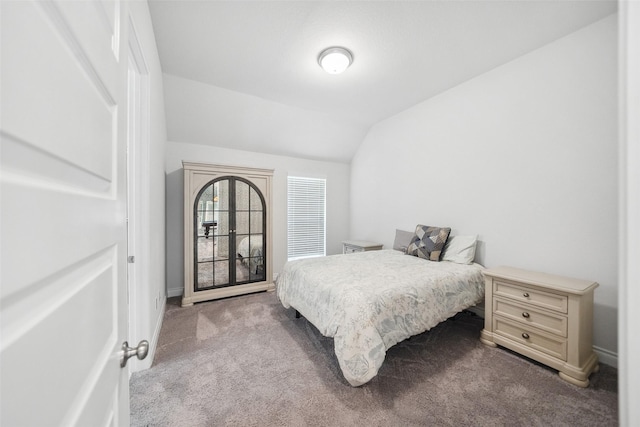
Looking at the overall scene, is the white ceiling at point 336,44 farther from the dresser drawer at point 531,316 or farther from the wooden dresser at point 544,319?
the dresser drawer at point 531,316

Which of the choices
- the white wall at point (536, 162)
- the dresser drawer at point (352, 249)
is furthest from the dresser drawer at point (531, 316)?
the dresser drawer at point (352, 249)

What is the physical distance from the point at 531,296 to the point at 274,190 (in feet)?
11.2

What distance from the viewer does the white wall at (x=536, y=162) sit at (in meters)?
1.94

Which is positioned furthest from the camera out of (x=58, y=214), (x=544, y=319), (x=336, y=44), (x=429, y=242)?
(x=429, y=242)

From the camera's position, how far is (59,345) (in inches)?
14.0

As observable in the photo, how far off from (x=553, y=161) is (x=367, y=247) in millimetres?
2389

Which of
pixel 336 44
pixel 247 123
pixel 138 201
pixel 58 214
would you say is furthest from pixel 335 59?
pixel 58 214

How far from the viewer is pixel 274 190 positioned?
13.3 ft

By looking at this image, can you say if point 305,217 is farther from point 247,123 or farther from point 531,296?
point 531,296

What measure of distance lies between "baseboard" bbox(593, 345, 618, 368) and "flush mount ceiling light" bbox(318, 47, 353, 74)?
10.8ft

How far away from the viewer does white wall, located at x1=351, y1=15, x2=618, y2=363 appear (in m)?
1.94

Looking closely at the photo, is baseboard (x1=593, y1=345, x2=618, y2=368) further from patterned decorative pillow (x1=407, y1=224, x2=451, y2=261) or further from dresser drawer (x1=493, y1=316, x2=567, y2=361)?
patterned decorative pillow (x1=407, y1=224, x2=451, y2=261)

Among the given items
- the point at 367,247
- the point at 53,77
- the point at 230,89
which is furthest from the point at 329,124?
the point at 53,77

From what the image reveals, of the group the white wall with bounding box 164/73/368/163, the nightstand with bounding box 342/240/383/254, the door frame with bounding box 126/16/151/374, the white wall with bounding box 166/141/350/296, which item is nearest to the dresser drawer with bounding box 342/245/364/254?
the nightstand with bounding box 342/240/383/254
